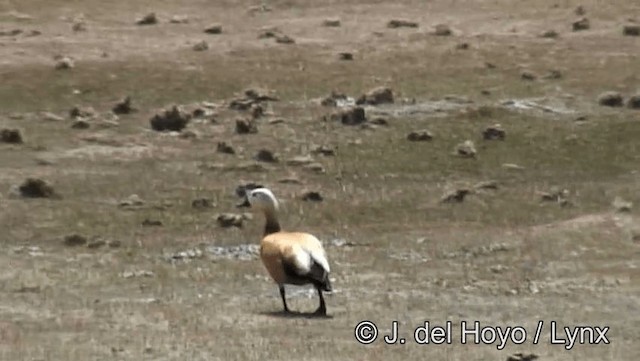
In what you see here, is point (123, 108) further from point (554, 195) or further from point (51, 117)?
point (554, 195)

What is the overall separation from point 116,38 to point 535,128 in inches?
648

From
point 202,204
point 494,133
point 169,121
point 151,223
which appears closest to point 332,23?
point 169,121

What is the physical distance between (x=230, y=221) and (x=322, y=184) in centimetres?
396

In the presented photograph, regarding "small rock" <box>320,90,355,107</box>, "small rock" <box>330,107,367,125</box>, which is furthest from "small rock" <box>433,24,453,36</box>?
"small rock" <box>330,107,367,125</box>

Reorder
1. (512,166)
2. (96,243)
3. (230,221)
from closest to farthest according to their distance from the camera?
(96,243) → (230,221) → (512,166)

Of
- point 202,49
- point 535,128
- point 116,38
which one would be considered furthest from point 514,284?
point 116,38

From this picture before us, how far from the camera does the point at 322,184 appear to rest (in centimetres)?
2639

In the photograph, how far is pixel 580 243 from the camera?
20.8 metres

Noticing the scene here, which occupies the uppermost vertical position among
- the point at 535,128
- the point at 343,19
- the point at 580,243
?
the point at 580,243

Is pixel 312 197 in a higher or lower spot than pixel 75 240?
lower

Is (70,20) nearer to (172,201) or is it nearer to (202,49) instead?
(202,49)

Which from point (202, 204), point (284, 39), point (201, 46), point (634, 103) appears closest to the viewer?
point (202, 204)

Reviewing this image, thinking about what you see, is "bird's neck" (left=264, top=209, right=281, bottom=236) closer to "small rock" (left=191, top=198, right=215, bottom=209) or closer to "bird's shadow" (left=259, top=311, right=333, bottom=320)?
"bird's shadow" (left=259, top=311, right=333, bottom=320)

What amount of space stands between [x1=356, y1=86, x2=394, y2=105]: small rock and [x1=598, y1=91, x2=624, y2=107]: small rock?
378 cm
